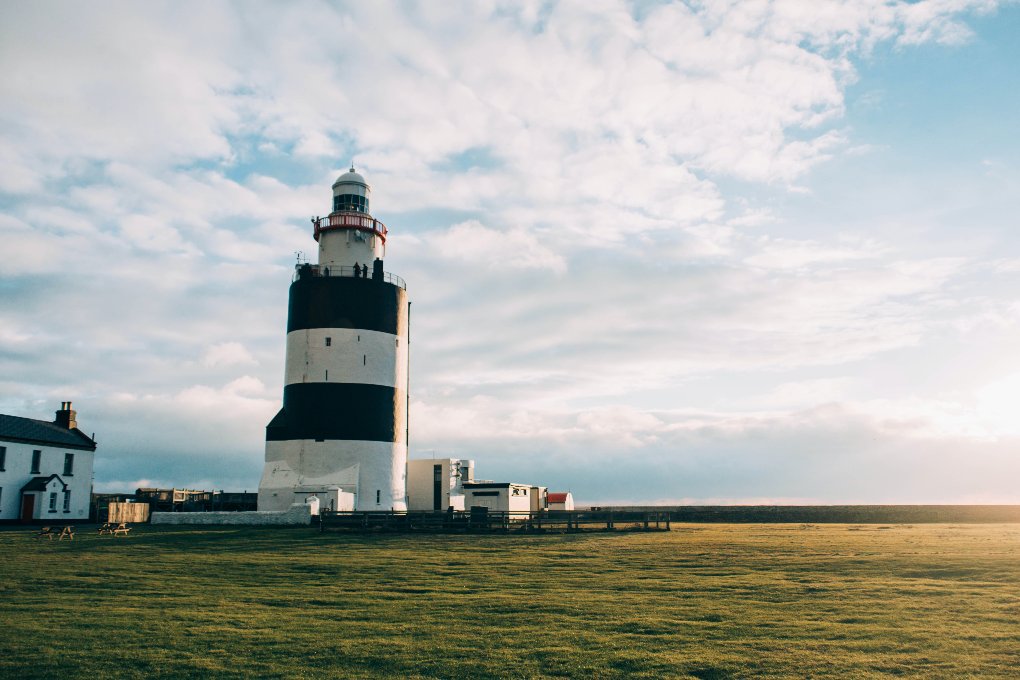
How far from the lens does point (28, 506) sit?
45.2 meters

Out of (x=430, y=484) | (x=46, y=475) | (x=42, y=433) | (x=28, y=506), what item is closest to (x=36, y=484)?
(x=28, y=506)

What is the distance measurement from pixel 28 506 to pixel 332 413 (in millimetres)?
19055

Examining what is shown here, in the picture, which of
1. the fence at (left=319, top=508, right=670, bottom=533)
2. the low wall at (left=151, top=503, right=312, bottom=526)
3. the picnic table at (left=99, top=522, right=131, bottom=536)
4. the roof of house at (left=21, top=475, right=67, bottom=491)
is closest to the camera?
the picnic table at (left=99, top=522, right=131, bottom=536)

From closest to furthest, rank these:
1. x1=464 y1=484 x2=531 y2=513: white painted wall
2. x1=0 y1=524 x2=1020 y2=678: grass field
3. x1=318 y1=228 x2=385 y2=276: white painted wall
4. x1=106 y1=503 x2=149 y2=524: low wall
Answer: x1=0 y1=524 x2=1020 y2=678: grass field → x1=106 y1=503 x2=149 y2=524: low wall → x1=318 y1=228 x2=385 y2=276: white painted wall → x1=464 y1=484 x2=531 y2=513: white painted wall

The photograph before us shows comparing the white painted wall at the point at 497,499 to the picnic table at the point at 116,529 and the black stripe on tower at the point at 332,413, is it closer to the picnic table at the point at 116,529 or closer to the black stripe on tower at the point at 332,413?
the black stripe on tower at the point at 332,413

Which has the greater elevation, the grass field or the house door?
the house door

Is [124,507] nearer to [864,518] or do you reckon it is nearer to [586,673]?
[586,673]

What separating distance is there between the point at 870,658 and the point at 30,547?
2858 cm

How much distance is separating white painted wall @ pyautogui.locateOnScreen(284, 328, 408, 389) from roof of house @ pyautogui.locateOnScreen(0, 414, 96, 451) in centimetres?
1584

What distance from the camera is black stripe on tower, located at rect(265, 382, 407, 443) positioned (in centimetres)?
4550

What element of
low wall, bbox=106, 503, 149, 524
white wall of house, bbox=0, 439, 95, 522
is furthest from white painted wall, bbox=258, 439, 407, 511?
white wall of house, bbox=0, 439, 95, 522

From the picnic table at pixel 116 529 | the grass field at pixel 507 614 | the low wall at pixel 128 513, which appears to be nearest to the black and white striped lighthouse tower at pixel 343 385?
the low wall at pixel 128 513

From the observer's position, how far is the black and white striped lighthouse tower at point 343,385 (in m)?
45.4

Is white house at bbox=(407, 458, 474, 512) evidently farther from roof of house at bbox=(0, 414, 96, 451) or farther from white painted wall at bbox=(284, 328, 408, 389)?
roof of house at bbox=(0, 414, 96, 451)
